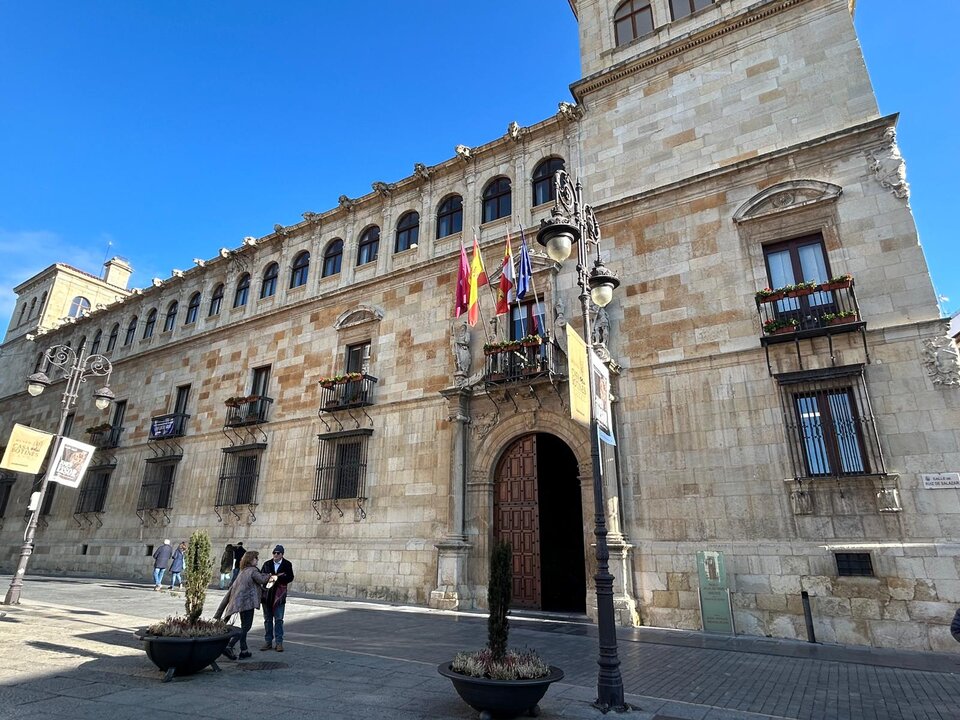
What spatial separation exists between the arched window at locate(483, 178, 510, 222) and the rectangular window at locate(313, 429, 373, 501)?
8.77 meters

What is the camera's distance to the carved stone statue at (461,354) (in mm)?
16906

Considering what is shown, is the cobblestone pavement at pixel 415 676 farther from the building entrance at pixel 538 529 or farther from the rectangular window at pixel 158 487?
the rectangular window at pixel 158 487

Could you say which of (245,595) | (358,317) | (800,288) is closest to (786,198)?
(800,288)

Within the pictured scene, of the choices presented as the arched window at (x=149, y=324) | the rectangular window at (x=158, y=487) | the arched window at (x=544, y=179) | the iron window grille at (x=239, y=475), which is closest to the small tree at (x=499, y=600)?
the arched window at (x=544, y=179)

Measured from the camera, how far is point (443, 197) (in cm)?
2039

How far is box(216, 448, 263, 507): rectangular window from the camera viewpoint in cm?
2086

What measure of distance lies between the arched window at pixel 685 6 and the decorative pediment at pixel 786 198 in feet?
23.6

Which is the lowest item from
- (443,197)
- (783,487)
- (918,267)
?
(783,487)

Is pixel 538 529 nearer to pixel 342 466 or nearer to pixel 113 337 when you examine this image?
pixel 342 466

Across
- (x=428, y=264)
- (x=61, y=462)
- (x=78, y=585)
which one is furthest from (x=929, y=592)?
(x=78, y=585)

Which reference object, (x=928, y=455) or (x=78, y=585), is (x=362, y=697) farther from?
(x=78, y=585)

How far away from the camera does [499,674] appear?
18.3 ft

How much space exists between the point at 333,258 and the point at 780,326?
56.9 ft

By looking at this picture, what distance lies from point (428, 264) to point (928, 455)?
48.8ft
